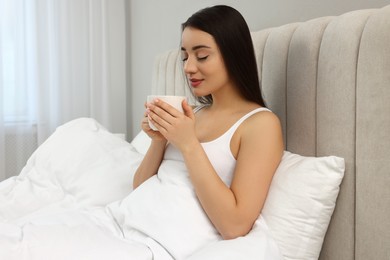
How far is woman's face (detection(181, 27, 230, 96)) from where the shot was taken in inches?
43.8

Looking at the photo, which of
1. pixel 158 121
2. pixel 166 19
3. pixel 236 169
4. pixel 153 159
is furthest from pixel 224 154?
pixel 166 19

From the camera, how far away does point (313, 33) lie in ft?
3.60

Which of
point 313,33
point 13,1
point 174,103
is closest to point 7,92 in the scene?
point 13,1

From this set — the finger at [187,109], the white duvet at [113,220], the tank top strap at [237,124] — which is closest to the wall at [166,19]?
the tank top strap at [237,124]

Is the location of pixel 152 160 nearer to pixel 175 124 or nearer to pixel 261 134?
pixel 175 124

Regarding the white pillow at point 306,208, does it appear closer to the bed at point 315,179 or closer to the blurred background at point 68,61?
the bed at point 315,179

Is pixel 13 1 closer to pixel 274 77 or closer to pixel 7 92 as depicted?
pixel 7 92

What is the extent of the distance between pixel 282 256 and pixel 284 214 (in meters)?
0.10

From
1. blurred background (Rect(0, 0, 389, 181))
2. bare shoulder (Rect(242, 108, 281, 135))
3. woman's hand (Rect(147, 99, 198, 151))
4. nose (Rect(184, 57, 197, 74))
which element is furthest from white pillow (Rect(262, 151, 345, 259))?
blurred background (Rect(0, 0, 389, 181))

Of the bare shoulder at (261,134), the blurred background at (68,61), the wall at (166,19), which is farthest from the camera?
the blurred background at (68,61)

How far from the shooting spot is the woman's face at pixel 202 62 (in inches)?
43.8

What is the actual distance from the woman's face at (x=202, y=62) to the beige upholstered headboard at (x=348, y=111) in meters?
0.22

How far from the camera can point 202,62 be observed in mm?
1121

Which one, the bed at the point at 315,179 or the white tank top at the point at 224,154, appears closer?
→ the bed at the point at 315,179
